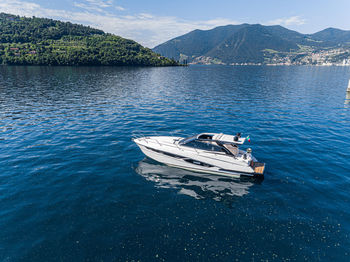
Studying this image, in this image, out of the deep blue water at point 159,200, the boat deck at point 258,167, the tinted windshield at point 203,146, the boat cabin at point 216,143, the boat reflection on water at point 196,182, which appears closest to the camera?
the deep blue water at point 159,200

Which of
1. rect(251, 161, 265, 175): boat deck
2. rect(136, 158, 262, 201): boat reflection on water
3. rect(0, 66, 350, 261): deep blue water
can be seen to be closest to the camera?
rect(0, 66, 350, 261): deep blue water

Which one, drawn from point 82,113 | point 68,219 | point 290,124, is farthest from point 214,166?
point 82,113

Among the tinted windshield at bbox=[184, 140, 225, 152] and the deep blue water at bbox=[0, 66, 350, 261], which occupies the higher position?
the tinted windshield at bbox=[184, 140, 225, 152]

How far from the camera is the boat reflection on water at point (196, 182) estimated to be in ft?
44.0

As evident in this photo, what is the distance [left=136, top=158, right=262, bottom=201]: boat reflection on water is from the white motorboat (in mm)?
530

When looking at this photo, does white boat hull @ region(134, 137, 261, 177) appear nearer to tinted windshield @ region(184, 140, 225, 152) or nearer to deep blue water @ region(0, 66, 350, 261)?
tinted windshield @ region(184, 140, 225, 152)

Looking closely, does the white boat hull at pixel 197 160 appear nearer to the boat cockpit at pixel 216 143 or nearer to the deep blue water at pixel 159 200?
the boat cockpit at pixel 216 143

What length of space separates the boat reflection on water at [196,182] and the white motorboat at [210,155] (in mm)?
530

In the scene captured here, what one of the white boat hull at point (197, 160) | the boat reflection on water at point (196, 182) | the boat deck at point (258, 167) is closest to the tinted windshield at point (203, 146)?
the white boat hull at point (197, 160)

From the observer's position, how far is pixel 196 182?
48.0ft

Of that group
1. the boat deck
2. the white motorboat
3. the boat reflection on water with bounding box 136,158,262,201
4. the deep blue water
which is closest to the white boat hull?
the white motorboat

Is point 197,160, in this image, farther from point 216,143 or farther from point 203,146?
point 216,143

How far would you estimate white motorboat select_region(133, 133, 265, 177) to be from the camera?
1488 cm

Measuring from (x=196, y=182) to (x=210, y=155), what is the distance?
8.36 ft
